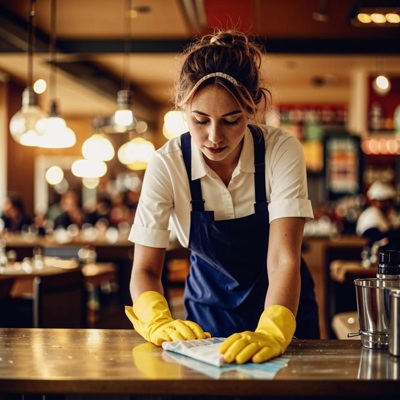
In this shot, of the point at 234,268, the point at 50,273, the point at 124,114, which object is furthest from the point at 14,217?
the point at 234,268

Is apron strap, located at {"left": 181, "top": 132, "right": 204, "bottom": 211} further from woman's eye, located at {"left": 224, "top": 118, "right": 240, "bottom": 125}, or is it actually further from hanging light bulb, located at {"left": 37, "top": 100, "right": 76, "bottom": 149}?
hanging light bulb, located at {"left": 37, "top": 100, "right": 76, "bottom": 149}

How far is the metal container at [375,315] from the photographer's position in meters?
1.74

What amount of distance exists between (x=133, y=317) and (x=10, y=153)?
31.6 ft

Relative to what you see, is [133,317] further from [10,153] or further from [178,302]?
[10,153]

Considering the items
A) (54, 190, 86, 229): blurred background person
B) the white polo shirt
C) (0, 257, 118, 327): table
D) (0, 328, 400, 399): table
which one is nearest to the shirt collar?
the white polo shirt

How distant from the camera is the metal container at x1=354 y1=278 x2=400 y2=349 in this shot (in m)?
1.74

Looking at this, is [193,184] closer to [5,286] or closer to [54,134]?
[5,286]

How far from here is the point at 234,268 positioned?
90.0 inches

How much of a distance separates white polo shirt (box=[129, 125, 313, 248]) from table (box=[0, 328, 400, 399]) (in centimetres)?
46

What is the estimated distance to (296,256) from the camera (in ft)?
6.51

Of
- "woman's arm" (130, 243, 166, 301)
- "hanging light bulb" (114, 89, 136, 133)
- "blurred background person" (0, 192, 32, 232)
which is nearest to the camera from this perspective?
"woman's arm" (130, 243, 166, 301)

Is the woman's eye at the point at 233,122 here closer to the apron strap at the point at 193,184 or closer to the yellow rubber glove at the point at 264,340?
the apron strap at the point at 193,184

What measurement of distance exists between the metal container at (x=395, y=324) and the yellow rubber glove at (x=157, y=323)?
471 millimetres

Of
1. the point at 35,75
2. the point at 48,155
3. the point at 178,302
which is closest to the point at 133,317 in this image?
the point at 178,302
